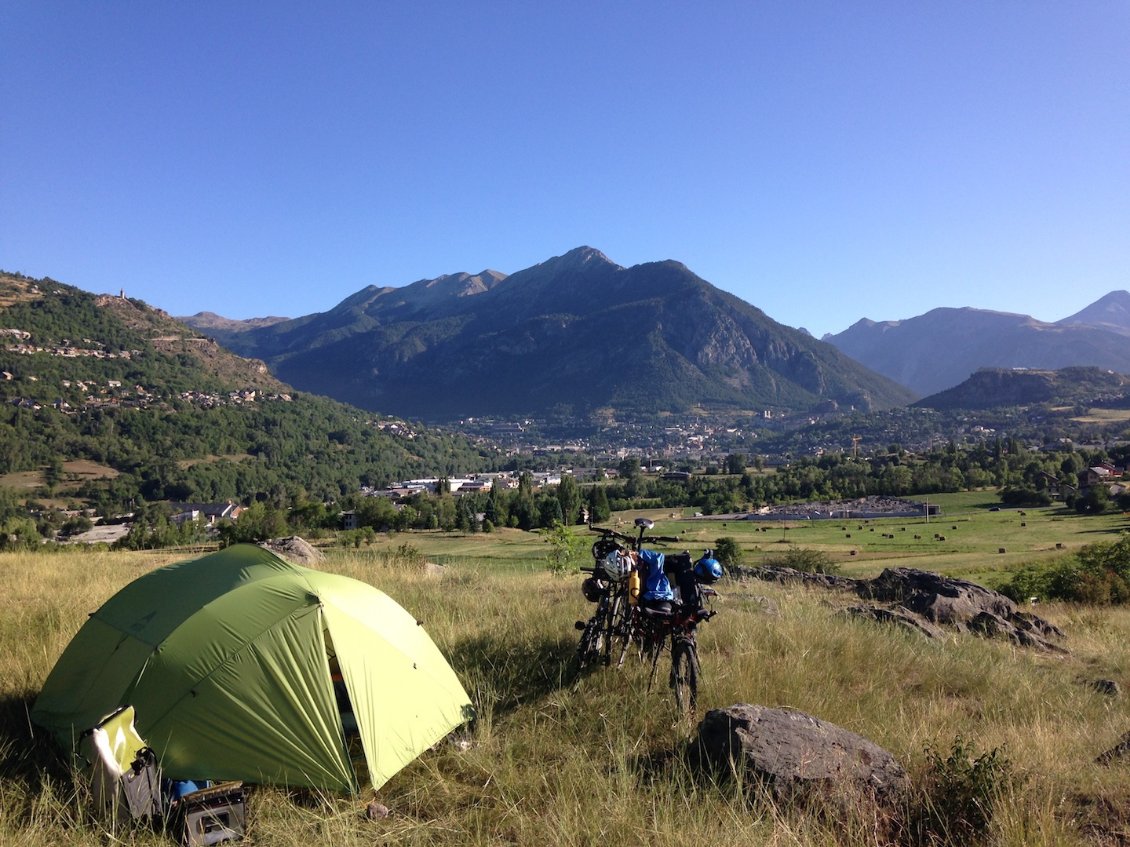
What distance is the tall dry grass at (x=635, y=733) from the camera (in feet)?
11.8

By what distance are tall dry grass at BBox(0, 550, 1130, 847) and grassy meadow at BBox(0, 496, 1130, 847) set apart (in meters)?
0.02

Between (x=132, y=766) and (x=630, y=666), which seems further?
(x=630, y=666)

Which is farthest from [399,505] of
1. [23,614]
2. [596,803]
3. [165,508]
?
[596,803]

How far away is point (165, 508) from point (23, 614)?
72791 millimetres

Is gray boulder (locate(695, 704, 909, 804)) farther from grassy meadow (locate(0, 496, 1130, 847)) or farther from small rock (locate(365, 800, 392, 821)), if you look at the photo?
small rock (locate(365, 800, 392, 821))

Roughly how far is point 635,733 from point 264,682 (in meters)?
2.66

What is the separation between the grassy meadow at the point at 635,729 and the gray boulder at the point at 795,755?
0.19 m

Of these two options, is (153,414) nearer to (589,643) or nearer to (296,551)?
(296,551)

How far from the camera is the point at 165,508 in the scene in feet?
232

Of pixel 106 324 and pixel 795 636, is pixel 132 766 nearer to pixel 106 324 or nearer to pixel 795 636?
pixel 795 636

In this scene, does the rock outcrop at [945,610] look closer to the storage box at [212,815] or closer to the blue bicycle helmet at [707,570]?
the blue bicycle helmet at [707,570]

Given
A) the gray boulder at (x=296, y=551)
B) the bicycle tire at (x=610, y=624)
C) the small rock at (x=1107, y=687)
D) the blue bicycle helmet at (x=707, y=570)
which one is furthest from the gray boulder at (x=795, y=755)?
the gray boulder at (x=296, y=551)

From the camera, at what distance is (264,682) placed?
15.1 feet

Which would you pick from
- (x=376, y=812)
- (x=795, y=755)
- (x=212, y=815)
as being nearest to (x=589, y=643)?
(x=795, y=755)
